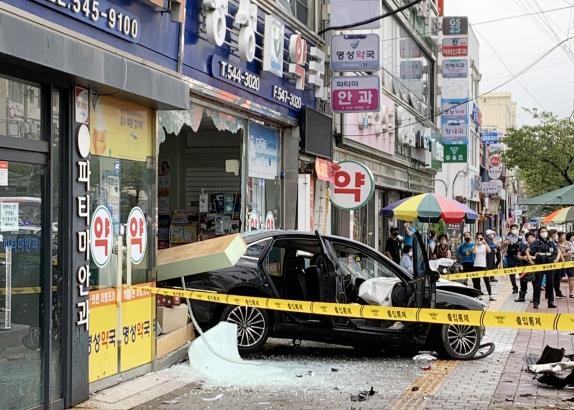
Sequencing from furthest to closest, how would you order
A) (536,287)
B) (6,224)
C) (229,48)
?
(536,287), (229,48), (6,224)

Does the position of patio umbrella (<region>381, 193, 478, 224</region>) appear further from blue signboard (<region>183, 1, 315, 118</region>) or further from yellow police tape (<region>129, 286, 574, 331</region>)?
yellow police tape (<region>129, 286, 574, 331</region>)

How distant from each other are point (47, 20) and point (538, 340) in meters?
8.33

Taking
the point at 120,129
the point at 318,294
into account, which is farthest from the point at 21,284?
the point at 318,294

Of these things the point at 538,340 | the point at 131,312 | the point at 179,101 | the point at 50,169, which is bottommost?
the point at 538,340

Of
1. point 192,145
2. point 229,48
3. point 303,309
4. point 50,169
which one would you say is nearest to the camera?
point 50,169

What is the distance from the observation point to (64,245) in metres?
6.76

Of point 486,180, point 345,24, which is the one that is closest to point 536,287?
point 345,24

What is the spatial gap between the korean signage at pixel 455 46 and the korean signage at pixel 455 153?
14.0 feet

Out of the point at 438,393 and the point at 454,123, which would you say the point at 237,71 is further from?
the point at 454,123

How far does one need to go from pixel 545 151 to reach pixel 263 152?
35340 mm

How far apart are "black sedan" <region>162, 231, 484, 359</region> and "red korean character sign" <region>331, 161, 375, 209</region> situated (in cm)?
480

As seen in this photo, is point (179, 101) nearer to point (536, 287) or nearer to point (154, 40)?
point (154, 40)

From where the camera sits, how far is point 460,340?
9.50 m

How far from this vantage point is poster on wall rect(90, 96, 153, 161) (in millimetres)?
7363
